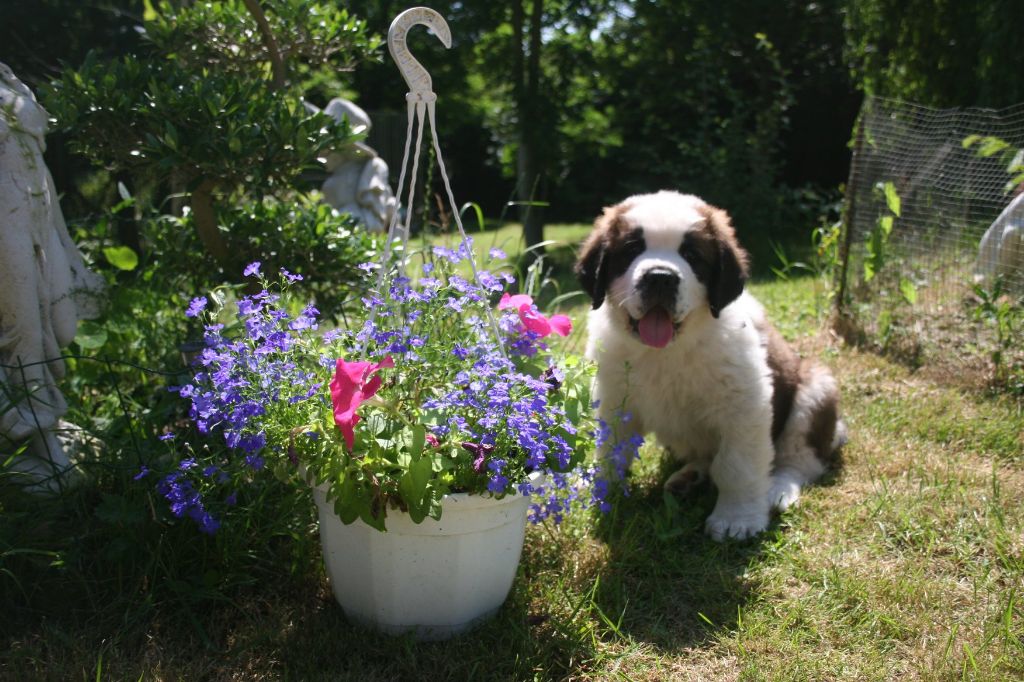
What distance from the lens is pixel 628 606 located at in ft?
8.77

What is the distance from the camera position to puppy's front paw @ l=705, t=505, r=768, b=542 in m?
3.07

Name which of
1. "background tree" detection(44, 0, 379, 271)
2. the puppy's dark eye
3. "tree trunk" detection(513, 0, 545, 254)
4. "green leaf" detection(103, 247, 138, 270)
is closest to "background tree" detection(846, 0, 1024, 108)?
"tree trunk" detection(513, 0, 545, 254)

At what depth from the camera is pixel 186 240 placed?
3715mm

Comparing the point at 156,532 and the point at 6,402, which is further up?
the point at 6,402

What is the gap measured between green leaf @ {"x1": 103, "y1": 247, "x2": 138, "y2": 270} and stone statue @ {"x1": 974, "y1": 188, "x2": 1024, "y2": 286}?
170 inches

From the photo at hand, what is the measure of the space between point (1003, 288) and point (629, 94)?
7.60 meters

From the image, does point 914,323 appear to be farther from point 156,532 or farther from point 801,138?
point 801,138

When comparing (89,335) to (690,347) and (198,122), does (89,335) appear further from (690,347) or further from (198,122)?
(690,347)

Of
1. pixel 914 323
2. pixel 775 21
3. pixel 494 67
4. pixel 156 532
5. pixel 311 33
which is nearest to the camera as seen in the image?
pixel 156 532

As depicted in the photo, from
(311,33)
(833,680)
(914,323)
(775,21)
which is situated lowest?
(833,680)

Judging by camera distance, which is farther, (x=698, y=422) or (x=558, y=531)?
(x=698, y=422)

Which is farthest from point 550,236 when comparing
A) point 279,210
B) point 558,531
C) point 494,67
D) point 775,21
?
point 558,531

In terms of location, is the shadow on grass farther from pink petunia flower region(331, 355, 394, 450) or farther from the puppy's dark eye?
pink petunia flower region(331, 355, 394, 450)

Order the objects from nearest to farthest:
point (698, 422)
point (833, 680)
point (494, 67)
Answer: point (833, 680) → point (698, 422) → point (494, 67)
